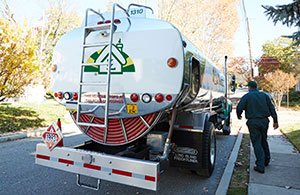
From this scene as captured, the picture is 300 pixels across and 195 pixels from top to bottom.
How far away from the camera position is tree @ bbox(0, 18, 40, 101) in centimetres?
786

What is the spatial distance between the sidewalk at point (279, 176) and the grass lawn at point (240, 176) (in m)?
0.09

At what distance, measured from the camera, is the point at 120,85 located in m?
3.29

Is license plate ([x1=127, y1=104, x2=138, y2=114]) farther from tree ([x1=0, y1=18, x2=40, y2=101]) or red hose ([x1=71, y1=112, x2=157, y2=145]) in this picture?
tree ([x1=0, y1=18, x2=40, y2=101])

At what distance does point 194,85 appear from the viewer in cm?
361

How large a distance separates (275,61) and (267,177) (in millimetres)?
29059

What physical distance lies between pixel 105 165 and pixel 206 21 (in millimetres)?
20507

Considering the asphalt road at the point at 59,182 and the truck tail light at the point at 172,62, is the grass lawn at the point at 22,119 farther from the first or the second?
the truck tail light at the point at 172,62

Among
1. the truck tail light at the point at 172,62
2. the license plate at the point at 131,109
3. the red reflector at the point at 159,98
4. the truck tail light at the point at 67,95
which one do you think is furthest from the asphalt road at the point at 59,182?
the truck tail light at the point at 172,62

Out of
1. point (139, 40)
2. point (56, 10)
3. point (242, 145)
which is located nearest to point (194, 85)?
point (139, 40)

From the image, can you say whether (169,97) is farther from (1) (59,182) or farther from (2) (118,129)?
(1) (59,182)

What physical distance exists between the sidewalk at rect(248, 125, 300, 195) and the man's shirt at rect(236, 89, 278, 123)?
104 centimetres

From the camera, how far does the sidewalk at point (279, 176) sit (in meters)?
3.70

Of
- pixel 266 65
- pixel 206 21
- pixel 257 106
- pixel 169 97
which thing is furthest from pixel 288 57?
pixel 169 97

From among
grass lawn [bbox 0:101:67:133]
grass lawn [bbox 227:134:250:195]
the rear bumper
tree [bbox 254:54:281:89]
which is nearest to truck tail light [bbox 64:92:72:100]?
the rear bumper
